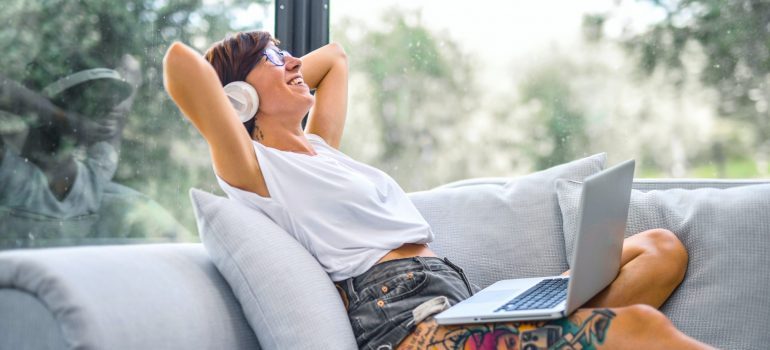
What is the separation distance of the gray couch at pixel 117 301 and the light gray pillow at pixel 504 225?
69 cm

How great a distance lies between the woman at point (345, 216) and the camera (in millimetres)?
1562

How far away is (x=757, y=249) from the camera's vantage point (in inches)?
72.7

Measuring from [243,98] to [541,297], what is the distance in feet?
2.76

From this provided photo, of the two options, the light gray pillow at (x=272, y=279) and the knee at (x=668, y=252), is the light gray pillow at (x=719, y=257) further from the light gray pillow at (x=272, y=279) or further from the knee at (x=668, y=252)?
the light gray pillow at (x=272, y=279)

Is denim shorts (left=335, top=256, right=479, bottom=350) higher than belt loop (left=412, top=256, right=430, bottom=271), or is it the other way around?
belt loop (left=412, top=256, right=430, bottom=271)

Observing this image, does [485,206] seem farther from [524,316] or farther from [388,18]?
[388,18]

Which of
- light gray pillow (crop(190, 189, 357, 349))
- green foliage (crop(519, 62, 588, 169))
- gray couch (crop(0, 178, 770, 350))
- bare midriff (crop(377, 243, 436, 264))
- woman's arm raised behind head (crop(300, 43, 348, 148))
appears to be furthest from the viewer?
green foliage (crop(519, 62, 588, 169))

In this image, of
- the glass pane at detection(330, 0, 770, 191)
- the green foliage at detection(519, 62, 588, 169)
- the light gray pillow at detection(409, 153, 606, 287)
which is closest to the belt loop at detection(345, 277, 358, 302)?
the light gray pillow at detection(409, 153, 606, 287)

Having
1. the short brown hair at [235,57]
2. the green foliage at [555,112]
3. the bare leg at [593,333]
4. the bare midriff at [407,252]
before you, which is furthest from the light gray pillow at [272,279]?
the green foliage at [555,112]

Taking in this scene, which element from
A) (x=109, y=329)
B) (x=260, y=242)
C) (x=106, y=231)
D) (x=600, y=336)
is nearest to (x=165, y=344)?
(x=109, y=329)

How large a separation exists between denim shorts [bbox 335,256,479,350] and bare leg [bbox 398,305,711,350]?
7.6 inches

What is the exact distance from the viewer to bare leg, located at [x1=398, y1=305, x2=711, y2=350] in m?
1.31

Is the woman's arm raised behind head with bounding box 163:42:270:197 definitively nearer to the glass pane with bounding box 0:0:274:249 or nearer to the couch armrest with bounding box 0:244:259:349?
the couch armrest with bounding box 0:244:259:349

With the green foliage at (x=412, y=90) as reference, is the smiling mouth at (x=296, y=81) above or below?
above
